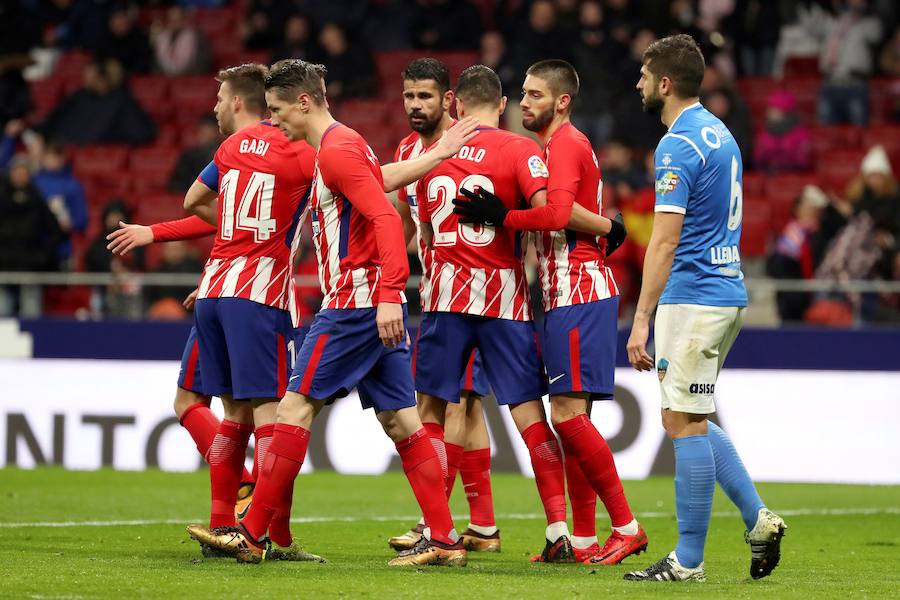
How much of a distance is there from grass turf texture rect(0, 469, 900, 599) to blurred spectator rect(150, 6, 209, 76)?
26.8 ft

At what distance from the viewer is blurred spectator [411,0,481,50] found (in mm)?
18500

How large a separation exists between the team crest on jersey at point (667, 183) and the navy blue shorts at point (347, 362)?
126 cm

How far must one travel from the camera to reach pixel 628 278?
565 inches

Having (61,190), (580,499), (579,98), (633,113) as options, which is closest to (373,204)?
(580,499)

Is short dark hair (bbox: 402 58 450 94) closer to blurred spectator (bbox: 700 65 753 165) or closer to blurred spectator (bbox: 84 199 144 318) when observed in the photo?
blurred spectator (bbox: 84 199 144 318)

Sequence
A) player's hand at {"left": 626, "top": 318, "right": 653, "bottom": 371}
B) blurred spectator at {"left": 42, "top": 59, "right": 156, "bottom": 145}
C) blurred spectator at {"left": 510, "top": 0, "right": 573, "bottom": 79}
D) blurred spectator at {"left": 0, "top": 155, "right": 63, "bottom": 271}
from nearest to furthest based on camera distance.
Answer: player's hand at {"left": 626, "top": 318, "right": 653, "bottom": 371}, blurred spectator at {"left": 0, "top": 155, "right": 63, "bottom": 271}, blurred spectator at {"left": 510, "top": 0, "right": 573, "bottom": 79}, blurred spectator at {"left": 42, "top": 59, "right": 156, "bottom": 145}

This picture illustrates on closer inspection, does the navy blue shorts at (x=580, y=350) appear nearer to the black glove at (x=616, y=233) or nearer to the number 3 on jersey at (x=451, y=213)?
the black glove at (x=616, y=233)

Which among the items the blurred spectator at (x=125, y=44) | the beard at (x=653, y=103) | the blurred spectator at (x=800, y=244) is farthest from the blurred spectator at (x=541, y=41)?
the beard at (x=653, y=103)

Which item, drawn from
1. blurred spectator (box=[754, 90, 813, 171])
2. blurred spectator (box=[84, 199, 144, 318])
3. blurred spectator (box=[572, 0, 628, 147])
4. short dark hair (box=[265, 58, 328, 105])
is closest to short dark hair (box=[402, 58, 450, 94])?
short dark hair (box=[265, 58, 328, 105])

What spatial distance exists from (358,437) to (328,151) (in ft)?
20.6

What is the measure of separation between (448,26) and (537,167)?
11376 mm

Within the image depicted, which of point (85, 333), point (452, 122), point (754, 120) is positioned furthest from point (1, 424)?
point (754, 120)

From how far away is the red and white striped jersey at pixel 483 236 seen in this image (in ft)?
24.7

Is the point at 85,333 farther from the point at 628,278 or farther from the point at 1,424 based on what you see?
the point at 628,278
